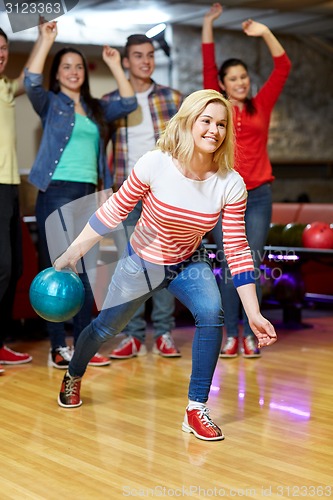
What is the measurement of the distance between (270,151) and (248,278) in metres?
7.45

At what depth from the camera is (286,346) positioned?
4832 millimetres

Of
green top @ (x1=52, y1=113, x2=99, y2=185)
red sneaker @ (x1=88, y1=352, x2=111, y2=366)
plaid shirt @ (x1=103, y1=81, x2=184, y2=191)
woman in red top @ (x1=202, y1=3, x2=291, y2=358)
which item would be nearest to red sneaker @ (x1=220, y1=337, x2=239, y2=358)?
woman in red top @ (x1=202, y1=3, x2=291, y2=358)

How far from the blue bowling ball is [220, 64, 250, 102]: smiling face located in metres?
1.59

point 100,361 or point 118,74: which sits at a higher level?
point 118,74

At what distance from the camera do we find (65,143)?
13.4 feet

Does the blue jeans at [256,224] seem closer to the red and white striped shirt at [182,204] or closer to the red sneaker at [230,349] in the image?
the red sneaker at [230,349]

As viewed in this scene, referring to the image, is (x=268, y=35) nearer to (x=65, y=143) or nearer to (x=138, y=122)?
(x=138, y=122)

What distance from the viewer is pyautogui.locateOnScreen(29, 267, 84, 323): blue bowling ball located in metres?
3.14

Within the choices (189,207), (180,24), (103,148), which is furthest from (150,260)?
(180,24)

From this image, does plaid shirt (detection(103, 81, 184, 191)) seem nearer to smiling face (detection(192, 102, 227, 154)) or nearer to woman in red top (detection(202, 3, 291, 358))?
woman in red top (detection(202, 3, 291, 358))

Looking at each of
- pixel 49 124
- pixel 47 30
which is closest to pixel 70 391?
pixel 49 124

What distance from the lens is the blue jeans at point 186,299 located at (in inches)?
117

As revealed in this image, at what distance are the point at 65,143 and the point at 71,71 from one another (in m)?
0.36

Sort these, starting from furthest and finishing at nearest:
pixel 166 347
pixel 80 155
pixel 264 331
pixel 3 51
Result: pixel 166 347 < pixel 80 155 < pixel 3 51 < pixel 264 331
